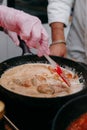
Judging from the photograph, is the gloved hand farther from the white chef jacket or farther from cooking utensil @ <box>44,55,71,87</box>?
the white chef jacket

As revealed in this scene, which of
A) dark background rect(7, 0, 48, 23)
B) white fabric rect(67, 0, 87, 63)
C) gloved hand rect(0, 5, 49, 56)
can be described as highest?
gloved hand rect(0, 5, 49, 56)

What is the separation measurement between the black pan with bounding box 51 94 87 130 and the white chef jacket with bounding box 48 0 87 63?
2.52 ft

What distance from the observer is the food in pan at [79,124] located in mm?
776

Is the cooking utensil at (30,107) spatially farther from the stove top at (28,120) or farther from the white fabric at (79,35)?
the white fabric at (79,35)

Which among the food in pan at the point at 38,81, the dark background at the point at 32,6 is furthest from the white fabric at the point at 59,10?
the dark background at the point at 32,6

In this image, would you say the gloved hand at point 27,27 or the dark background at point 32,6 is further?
the dark background at point 32,6

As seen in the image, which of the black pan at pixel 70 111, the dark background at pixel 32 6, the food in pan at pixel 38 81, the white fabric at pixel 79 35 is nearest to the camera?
the black pan at pixel 70 111

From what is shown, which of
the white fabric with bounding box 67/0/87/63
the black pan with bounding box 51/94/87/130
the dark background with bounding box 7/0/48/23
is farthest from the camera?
the dark background with bounding box 7/0/48/23

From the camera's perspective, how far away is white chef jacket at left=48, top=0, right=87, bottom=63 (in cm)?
153

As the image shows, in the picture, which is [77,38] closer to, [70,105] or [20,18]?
[20,18]

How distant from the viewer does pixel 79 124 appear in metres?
0.79

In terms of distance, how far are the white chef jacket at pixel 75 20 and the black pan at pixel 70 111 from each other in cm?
77

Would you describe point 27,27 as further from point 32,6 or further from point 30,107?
point 32,6

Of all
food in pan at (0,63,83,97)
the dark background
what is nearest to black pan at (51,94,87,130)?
food in pan at (0,63,83,97)
